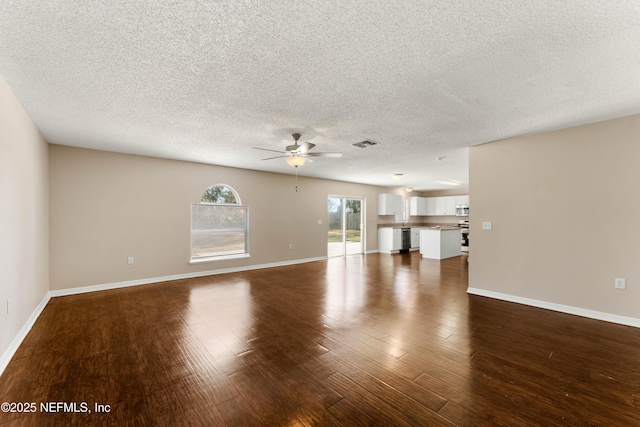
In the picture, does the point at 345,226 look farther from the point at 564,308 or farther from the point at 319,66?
the point at 319,66

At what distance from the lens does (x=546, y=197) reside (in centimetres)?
372

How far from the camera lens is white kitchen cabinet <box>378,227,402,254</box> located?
929 centimetres

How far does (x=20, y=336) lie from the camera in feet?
8.99

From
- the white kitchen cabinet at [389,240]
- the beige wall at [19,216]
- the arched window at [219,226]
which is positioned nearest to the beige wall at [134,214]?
the arched window at [219,226]

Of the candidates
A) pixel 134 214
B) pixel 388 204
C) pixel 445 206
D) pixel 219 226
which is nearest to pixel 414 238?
pixel 388 204

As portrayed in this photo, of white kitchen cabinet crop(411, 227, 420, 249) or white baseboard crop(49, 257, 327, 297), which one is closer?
white baseboard crop(49, 257, 327, 297)

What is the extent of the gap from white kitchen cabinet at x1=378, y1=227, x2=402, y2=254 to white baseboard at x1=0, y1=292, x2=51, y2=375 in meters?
8.39

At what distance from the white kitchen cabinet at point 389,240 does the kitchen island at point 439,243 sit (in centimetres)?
110

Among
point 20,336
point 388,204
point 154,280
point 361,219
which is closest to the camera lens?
point 20,336

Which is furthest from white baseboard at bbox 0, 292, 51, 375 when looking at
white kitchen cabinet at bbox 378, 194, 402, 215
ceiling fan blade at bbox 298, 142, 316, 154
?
white kitchen cabinet at bbox 378, 194, 402, 215

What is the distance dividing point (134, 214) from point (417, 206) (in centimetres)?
954

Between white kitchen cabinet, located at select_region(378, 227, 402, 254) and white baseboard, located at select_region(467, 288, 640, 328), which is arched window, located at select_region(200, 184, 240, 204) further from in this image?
white kitchen cabinet, located at select_region(378, 227, 402, 254)

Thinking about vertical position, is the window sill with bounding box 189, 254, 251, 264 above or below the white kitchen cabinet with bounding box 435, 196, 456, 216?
below

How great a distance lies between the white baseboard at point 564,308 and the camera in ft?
10.4
